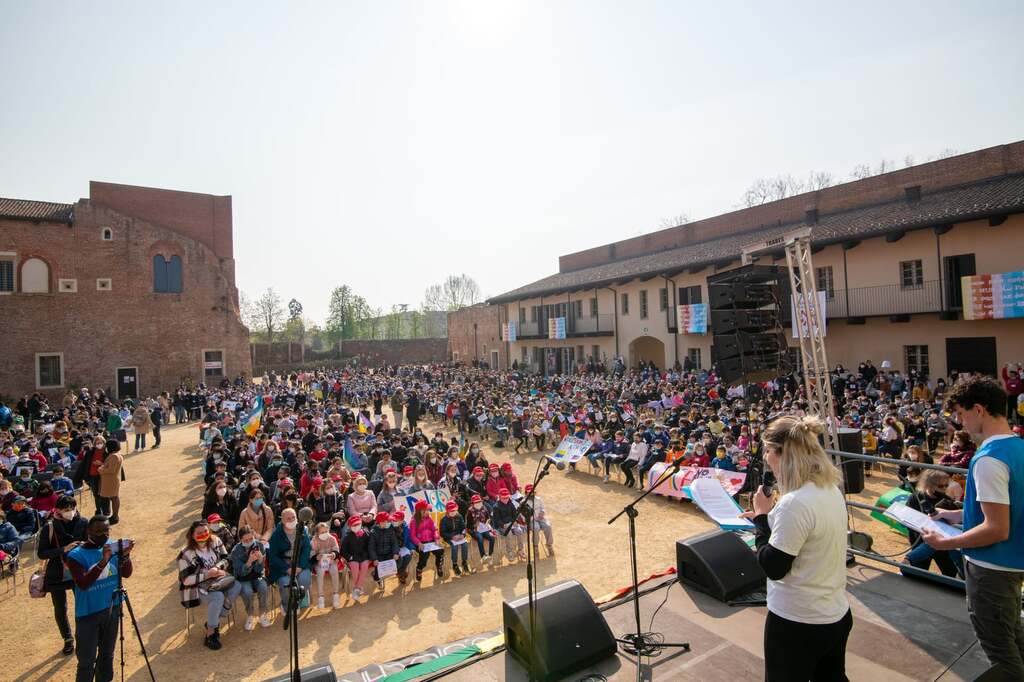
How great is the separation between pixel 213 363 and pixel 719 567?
3523cm

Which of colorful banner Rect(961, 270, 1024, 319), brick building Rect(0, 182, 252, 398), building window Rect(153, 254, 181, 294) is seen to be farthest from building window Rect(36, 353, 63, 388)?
colorful banner Rect(961, 270, 1024, 319)

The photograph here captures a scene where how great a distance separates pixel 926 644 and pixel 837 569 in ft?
9.41

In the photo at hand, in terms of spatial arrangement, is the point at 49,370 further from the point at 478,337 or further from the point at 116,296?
the point at 478,337

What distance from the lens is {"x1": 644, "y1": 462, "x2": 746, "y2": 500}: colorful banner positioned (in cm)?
1030

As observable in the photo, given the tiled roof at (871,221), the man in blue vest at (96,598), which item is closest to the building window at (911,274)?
the tiled roof at (871,221)

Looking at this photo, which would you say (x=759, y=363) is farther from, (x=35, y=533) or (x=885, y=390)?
(x=35, y=533)

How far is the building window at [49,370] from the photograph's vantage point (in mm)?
28719

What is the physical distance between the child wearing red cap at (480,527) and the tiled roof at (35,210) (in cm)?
3328

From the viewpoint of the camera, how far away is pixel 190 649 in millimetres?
6371

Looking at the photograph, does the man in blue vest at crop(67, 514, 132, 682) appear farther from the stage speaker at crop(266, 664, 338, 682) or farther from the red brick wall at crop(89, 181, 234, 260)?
the red brick wall at crop(89, 181, 234, 260)

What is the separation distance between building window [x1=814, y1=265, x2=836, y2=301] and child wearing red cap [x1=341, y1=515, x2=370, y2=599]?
67.0 feet

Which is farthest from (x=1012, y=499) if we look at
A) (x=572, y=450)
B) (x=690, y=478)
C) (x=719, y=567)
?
(x=572, y=450)

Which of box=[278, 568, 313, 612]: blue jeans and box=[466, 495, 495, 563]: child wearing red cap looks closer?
box=[278, 568, 313, 612]: blue jeans

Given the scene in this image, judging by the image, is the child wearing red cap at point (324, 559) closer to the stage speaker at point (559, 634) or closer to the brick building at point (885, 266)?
the stage speaker at point (559, 634)
